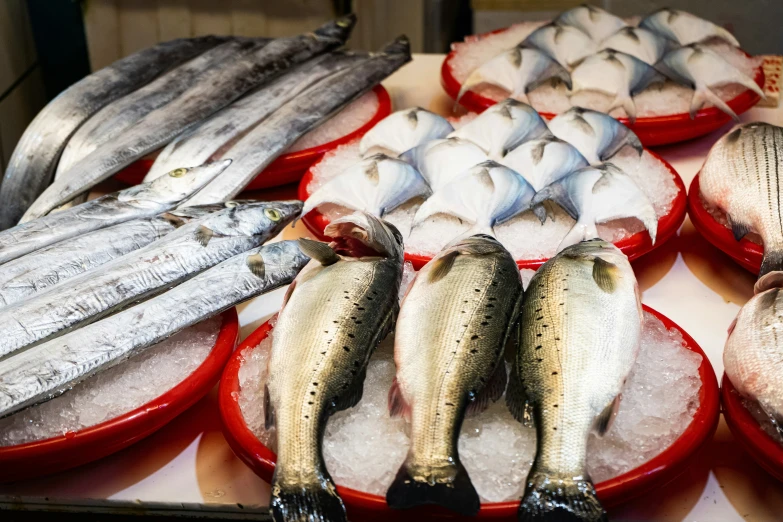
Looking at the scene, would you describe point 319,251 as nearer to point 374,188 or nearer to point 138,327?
point 138,327

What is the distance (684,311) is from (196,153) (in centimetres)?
123

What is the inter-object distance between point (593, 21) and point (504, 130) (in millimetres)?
854

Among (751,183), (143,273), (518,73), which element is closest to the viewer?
(143,273)

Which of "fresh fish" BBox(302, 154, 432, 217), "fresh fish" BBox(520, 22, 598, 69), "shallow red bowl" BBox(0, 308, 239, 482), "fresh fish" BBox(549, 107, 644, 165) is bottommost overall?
"shallow red bowl" BBox(0, 308, 239, 482)

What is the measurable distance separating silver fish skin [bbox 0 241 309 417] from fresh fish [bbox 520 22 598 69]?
4.25 feet

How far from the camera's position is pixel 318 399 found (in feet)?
3.56

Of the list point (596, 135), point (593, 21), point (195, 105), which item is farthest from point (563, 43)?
point (195, 105)

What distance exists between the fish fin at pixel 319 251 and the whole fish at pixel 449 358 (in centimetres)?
15

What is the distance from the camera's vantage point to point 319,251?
1312 mm

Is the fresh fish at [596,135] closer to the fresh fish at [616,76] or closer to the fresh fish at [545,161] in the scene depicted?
the fresh fish at [545,161]

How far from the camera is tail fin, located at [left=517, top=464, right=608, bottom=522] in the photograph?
91 cm

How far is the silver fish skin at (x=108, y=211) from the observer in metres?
1.52

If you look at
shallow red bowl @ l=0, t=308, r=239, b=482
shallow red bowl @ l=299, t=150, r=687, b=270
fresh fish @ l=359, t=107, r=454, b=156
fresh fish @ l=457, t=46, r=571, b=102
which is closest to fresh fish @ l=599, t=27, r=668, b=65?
fresh fish @ l=457, t=46, r=571, b=102

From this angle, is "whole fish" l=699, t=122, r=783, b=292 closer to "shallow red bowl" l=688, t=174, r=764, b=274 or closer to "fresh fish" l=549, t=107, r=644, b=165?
"shallow red bowl" l=688, t=174, r=764, b=274
